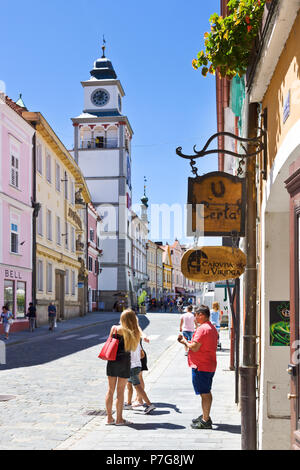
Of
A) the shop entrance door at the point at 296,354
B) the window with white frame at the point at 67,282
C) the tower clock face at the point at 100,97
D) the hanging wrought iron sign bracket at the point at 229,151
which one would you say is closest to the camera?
the shop entrance door at the point at 296,354

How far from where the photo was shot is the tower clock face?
215 feet

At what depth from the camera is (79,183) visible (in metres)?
44.8

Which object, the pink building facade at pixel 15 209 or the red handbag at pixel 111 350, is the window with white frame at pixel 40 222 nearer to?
the pink building facade at pixel 15 209

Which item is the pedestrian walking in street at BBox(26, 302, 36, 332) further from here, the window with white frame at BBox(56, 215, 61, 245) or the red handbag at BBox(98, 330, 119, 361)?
the red handbag at BBox(98, 330, 119, 361)

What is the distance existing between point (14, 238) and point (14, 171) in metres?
3.17

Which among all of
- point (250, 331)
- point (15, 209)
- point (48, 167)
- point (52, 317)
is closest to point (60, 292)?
point (48, 167)

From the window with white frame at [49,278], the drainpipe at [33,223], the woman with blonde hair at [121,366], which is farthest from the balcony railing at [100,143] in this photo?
the woman with blonde hair at [121,366]

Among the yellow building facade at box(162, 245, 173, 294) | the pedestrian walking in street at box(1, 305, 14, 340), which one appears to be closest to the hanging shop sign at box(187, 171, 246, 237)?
the pedestrian walking in street at box(1, 305, 14, 340)

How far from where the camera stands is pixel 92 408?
9664 mm

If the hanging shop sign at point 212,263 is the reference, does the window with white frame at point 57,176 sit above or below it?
above

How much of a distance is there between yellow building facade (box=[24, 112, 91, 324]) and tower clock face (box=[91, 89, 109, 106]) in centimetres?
2063

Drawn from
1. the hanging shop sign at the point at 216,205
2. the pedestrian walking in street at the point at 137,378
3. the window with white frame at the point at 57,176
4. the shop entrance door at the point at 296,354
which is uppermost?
the window with white frame at the point at 57,176

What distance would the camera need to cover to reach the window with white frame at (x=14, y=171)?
2772cm

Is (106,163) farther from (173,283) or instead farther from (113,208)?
(173,283)
